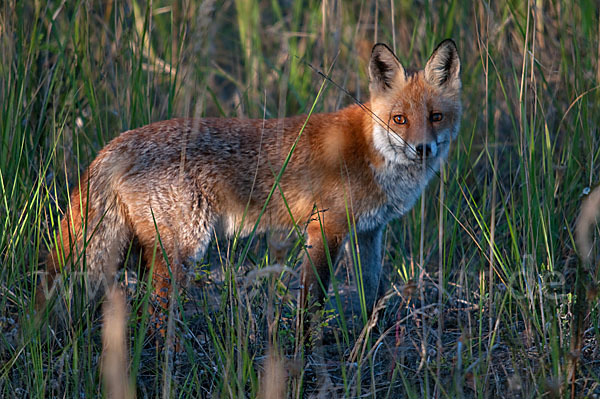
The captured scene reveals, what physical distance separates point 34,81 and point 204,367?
2744 millimetres

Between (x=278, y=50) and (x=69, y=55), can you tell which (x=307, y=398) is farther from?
A: (x=278, y=50)

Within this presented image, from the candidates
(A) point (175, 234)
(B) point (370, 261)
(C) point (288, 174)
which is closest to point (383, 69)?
(C) point (288, 174)

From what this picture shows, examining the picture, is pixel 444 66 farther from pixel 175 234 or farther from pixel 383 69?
pixel 175 234

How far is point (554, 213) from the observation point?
157 inches

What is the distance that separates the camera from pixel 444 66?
4.27 meters

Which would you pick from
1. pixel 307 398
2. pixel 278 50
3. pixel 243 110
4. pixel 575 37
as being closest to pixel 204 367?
pixel 307 398

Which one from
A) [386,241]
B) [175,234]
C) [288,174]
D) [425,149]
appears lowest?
[386,241]

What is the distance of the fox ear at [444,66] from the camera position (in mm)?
4109

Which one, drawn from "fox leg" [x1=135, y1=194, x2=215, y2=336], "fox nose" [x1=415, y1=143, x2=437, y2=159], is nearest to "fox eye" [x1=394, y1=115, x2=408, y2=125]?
"fox nose" [x1=415, y1=143, x2=437, y2=159]

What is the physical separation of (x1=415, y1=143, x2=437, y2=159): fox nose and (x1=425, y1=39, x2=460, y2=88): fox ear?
648 millimetres

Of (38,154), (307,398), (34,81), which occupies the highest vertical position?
(34,81)

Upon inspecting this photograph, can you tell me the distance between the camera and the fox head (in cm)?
405

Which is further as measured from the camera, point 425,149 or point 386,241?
point 386,241

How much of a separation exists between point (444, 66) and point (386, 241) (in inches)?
57.8
